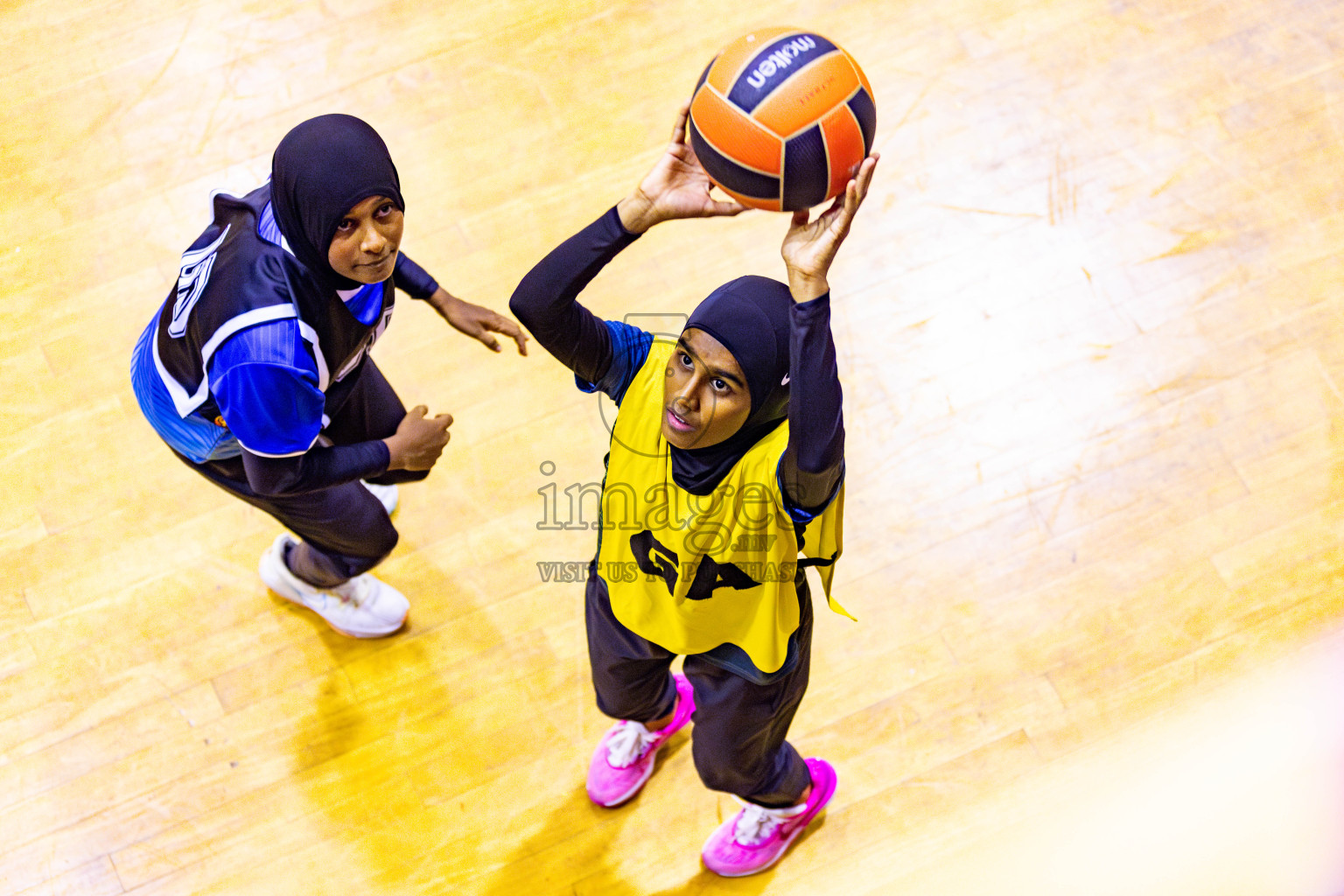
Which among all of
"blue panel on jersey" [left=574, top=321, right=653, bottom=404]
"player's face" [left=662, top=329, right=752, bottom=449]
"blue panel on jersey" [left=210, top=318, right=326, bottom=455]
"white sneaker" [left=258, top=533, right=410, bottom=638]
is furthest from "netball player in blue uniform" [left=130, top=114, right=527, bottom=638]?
"player's face" [left=662, top=329, right=752, bottom=449]

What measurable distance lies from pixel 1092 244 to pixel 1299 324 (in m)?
0.63

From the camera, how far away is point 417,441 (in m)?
2.19

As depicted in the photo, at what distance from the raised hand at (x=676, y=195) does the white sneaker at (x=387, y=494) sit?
135cm

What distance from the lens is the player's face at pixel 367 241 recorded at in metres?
1.92

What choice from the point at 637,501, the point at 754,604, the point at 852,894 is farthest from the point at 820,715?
the point at 637,501

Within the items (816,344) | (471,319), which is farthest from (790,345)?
(471,319)

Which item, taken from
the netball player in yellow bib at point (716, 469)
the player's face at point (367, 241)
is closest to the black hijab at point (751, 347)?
the netball player in yellow bib at point (716, 469)

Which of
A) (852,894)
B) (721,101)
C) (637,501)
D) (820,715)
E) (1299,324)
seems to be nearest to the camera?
(721,101)

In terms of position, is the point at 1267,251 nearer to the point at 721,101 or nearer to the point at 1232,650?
the point at 1232,650

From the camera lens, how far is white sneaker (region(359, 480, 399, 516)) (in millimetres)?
2873

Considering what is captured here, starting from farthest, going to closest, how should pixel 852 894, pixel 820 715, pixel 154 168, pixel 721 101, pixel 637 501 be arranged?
pixel 154 168, pixel 820 715, pixel 852 894, pixel 637 501, pixel 721 101

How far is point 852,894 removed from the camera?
2.56 metres

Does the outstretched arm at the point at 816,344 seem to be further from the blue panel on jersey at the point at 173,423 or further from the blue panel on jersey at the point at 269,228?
the blue panel on jersey at the point at 173,423

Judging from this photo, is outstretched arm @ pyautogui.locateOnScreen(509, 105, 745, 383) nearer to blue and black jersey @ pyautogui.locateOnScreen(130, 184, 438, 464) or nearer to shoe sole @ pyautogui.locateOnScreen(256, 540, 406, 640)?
blue and black jersey @ pyautogui.locateOnScreen(130, 184, 438, 464)
